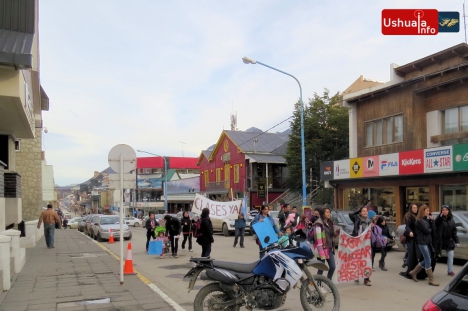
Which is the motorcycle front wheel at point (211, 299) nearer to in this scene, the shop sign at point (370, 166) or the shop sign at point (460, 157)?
the shop sign at point (460, 157)

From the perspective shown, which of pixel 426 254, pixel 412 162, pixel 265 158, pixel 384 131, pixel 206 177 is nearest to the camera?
pixel 426 254

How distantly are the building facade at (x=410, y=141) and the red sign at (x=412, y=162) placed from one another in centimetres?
2

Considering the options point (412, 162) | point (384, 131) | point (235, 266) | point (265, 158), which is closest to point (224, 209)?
Result: point (412, 162)

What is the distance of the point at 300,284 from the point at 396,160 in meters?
16.7

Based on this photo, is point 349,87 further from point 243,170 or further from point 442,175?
point 442,175

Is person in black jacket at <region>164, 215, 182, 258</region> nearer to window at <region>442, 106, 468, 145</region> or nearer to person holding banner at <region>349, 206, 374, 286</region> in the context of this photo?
person holding banner at <region>349, 206, 374, 286</region>

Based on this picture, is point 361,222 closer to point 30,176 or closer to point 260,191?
point 30,176

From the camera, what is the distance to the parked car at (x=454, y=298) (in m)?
3.30

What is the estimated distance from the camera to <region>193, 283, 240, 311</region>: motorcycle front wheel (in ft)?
21.9

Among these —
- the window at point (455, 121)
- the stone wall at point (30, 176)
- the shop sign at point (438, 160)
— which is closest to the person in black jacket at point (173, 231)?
the shop sign at point (438, 160)

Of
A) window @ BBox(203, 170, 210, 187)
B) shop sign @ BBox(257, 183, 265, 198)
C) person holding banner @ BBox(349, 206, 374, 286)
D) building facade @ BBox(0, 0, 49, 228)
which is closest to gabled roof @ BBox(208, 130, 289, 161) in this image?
shop sign @ BBox(257, 183, 265, 198)

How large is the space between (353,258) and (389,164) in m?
14.5

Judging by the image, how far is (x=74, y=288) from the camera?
9.55 m

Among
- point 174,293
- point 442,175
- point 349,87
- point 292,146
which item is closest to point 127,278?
point 174,293
